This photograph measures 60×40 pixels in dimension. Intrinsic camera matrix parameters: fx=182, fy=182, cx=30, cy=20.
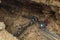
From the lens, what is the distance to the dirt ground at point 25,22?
4508 mm

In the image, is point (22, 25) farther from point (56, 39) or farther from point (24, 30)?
point (56, 39)

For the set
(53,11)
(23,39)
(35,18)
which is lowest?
(23,39)

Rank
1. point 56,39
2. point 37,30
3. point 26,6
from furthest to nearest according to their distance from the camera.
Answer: point 26,6, point 37,30, point 56,39

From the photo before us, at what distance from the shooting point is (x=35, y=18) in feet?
15.8

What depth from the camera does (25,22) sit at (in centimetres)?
484

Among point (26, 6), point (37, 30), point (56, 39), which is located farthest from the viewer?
point (26, 6)

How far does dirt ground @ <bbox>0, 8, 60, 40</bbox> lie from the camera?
4.51 m

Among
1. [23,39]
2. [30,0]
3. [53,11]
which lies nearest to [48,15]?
[53,11]

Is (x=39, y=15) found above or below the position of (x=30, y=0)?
below

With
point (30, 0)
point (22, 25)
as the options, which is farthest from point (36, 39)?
point (30, 0)

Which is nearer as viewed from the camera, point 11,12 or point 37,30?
point 37,30

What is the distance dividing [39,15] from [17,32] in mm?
761

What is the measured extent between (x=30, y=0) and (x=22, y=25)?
27.6 inches

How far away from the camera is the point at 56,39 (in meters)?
4.31
